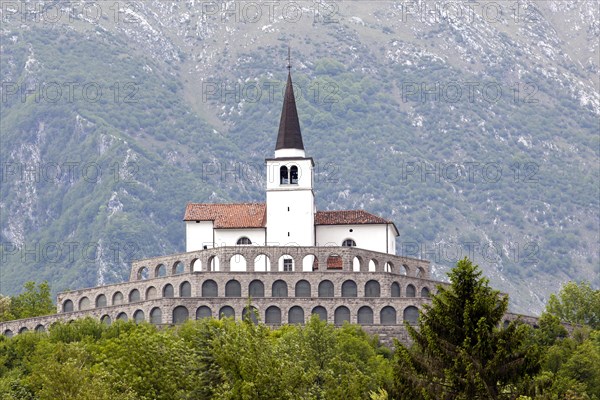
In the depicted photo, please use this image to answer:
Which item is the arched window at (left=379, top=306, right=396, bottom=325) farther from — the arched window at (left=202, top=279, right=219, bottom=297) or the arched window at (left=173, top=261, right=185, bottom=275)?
the arched window at (left=173, top=261, right=185, bottom=275)

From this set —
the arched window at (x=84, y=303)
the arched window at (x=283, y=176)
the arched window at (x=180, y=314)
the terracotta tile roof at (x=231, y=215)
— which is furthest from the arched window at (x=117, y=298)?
the arched window at (x=283, y=176)

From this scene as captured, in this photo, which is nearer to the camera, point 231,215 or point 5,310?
point 231,215

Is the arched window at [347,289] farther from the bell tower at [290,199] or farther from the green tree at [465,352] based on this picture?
the green tree at [465,352]

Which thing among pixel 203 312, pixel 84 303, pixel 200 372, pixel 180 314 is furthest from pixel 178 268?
pixel 200 372

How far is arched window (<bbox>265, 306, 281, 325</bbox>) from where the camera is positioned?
14100cm

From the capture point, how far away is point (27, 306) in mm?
164250

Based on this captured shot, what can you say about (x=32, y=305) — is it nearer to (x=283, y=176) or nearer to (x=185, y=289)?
(x=185, y=289)

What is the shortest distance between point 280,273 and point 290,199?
7.76 meters

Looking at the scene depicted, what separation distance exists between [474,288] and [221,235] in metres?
78.8

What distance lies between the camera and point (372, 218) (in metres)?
150

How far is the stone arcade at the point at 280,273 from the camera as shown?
141375 millimetres

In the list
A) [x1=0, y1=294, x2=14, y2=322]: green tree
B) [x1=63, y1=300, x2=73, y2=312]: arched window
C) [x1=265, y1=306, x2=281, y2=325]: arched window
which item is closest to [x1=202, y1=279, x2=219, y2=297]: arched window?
[x1=265, y1=306, x2=281, y2=325]: arched window

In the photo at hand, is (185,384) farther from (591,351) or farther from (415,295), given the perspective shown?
(415,295)

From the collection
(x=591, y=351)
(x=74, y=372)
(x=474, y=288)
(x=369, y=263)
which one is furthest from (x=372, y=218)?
(x=474, y=288)
